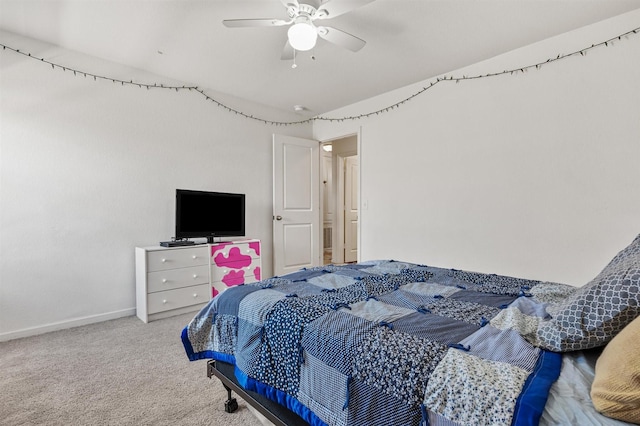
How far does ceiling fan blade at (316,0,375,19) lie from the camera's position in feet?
6.44

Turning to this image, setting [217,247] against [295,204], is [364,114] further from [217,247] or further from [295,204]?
[217,247]

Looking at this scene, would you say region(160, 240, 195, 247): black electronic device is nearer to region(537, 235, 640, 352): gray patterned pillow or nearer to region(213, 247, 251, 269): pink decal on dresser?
region(213, 247, 251, 269): pink decal on dresser

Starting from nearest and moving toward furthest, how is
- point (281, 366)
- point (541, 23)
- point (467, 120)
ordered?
point (281, 366) < point (541, 23) < point (467, 120)

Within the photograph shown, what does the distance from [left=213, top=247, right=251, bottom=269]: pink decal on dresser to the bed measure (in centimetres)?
189

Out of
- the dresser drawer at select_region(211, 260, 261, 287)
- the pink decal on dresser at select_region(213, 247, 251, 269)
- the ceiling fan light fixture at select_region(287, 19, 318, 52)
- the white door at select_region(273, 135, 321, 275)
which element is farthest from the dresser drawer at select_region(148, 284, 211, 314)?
the ceiling fan light fixture at select_region(287, 19, 318, 52)

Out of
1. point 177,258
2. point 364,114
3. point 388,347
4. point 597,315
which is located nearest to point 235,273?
point 177,258

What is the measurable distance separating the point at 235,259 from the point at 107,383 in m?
1.83

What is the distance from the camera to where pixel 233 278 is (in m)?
3.69

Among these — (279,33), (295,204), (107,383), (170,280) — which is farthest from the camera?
(295,204)

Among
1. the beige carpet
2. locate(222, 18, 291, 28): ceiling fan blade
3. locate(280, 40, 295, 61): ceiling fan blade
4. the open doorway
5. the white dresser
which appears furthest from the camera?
the open doorway

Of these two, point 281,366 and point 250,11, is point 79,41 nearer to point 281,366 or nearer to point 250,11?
point 250,11

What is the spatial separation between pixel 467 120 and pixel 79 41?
3.69 meters

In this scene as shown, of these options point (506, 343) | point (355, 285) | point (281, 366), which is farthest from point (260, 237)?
point (506, 343)

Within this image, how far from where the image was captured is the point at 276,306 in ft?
4.62
